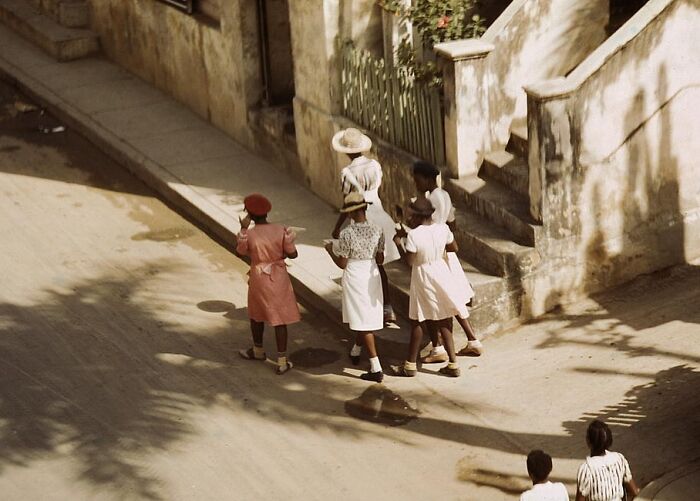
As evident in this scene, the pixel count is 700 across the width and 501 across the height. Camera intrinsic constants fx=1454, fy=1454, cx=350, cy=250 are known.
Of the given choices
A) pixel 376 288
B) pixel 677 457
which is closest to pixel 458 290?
pixel 376 288

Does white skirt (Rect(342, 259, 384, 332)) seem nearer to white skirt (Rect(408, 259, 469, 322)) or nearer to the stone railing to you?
white skirt (Rect(408, 259, 469, 322))

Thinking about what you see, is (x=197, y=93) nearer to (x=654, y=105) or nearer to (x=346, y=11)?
(x=346, y=11)

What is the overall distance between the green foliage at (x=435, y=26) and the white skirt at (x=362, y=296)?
8.58 ft

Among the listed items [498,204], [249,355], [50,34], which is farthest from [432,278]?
[50,34]

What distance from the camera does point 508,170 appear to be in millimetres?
12656

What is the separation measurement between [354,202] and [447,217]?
2.70 feet

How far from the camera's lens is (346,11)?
14.1 meters

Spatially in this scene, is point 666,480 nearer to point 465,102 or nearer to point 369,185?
point 369,185

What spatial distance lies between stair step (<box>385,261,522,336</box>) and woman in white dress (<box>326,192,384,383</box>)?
33.4 inches

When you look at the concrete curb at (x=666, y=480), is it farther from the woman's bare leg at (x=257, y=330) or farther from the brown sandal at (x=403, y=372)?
the woman's bare leg at (x=257, y=330)

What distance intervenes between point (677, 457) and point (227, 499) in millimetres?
3121

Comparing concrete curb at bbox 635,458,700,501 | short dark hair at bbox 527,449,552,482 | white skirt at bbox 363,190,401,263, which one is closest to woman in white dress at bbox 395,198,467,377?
white skirt at bbox 363,190,401,263

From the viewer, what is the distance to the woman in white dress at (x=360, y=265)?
1117cm

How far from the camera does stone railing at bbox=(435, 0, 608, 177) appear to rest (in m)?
12.5
